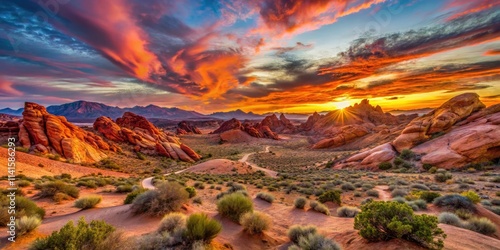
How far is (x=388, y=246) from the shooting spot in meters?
5.59

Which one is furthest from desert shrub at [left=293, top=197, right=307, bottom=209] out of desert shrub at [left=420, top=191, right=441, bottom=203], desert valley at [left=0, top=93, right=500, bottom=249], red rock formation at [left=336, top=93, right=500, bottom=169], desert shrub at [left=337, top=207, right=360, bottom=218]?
red rock formation at [left=336, top=93, right=500, bottom=169]

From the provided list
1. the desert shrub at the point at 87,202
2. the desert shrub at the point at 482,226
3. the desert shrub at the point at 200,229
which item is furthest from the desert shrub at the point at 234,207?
the desert shrub at the point at 482,226

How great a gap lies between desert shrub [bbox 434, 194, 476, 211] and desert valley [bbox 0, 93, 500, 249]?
5cm

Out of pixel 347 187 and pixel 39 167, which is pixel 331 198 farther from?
pixel 39 167

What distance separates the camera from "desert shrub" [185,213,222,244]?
5.64m

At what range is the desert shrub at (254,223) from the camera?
25.7 ft

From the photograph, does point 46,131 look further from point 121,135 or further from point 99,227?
point 99,227

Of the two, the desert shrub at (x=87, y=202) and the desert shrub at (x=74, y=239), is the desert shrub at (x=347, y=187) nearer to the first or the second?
the desert shrub at (x=87, y=202)

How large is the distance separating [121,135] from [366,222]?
56.1 metres

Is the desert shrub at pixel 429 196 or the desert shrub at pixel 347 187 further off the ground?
the desert shrub at pixel 429 196

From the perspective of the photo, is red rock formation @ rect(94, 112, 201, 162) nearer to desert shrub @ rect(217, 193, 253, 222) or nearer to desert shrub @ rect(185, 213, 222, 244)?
desert shrub @ rect(217, 193, 253, 222)

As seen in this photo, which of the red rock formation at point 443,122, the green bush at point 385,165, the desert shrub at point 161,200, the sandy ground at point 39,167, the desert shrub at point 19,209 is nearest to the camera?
the desert shrub at point 19,209

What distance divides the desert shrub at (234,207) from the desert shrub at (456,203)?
407 inches

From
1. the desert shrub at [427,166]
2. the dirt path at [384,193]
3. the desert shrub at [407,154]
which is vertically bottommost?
the desert shrub at [427,166]
